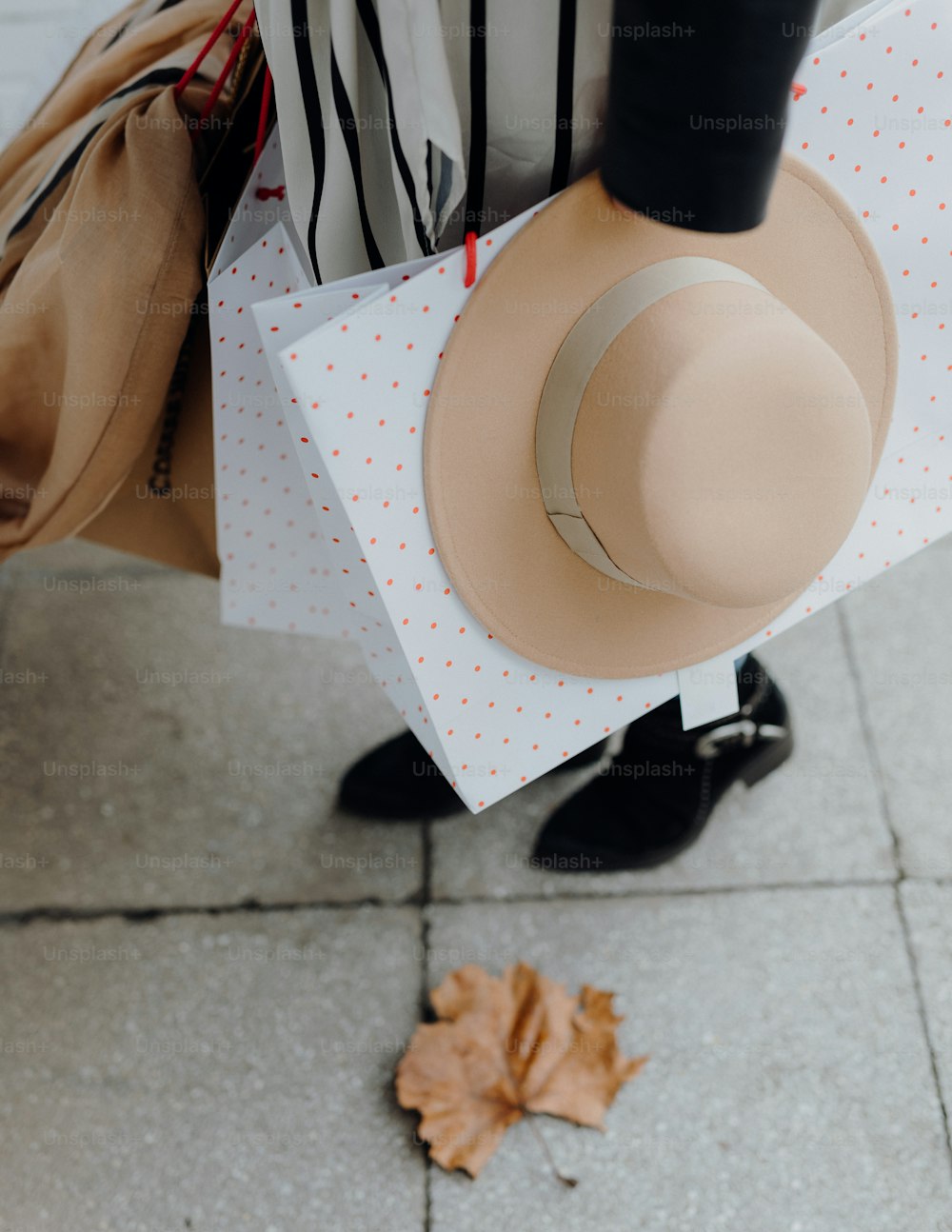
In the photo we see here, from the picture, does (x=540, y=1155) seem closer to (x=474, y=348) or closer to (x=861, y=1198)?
(x=861, y=1198)

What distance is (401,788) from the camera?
1673 millimetres

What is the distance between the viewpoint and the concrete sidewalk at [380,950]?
1.37 m

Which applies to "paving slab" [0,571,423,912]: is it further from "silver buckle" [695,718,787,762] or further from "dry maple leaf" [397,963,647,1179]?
"silver buckle" [695,718,787,762]

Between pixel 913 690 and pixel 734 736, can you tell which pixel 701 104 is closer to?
pixel 734 736

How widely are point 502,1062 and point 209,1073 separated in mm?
391

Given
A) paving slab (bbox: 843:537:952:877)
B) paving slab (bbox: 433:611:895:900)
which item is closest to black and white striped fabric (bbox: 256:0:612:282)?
paving slab (bbox: 433:611:895:900)

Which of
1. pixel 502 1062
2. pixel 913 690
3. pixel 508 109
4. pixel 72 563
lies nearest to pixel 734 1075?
pixel 502 1062

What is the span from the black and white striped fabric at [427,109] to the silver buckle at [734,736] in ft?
2.78

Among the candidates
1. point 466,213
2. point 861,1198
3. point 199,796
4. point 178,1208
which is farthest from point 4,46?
point 861,1198

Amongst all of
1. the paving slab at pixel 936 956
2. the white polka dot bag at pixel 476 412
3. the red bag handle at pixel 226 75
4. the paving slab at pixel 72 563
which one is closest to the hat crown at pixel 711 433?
the white polka dot bag at pixel 476 412

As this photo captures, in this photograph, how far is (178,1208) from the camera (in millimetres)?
1358

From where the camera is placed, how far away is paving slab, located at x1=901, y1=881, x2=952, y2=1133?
1468 mm

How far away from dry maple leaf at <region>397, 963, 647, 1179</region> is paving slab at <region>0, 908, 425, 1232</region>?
0.06 m

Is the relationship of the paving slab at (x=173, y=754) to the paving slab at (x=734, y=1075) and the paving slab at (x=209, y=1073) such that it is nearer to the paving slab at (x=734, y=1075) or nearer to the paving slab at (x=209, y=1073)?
the paving slab at (x=209, y=1073)
